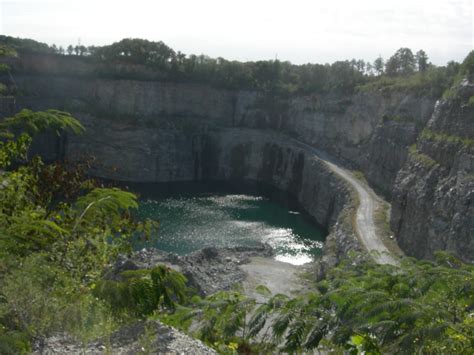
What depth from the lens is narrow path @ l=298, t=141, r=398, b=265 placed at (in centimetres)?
3823

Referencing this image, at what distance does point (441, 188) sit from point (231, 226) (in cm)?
2476

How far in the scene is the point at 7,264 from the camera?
11.7 meters

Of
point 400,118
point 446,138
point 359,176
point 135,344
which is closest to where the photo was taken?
point 135,344

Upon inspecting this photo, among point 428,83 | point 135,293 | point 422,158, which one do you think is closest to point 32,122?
point 135,293

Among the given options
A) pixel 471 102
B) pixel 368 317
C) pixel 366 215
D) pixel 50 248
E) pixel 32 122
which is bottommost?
pixel 366 215

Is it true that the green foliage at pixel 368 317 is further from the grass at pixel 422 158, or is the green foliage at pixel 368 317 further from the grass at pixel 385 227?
the grass at pixel 422 158

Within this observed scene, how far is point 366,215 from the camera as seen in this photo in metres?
48.1

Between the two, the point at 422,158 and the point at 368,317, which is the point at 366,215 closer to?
the point at 422,158

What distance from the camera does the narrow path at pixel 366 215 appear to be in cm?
3823

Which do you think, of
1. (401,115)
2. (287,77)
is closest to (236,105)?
(287,77)

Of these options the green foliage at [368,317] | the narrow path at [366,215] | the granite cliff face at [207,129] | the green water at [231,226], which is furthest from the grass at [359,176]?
the green foliage at [368,317]

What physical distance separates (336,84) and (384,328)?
217ft

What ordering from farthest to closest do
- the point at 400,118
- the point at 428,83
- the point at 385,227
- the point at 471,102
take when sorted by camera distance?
the point at 400,118 < the point at 428,83 < the point at 385,227 < the point at 471,102

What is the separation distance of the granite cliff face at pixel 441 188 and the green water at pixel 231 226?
10.6 meters
